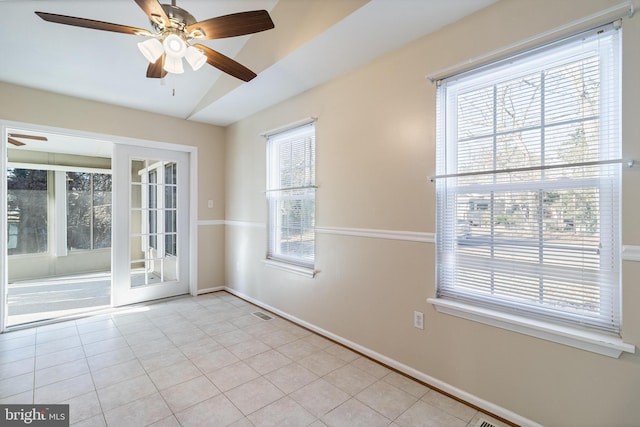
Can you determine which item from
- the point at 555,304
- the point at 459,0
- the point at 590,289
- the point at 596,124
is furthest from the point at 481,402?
the point at 459,0

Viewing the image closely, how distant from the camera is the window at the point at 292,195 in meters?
3.17

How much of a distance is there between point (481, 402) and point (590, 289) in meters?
0.94

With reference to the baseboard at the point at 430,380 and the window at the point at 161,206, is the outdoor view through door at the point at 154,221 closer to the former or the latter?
the window at the point at 161,206

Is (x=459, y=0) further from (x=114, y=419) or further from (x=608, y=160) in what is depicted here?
(x=114, y=419)

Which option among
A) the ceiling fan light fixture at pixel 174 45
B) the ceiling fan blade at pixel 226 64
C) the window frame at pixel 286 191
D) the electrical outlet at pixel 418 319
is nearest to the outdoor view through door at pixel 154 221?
the window frame at pixel 286 191

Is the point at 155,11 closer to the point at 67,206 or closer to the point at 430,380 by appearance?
the point at 430,380

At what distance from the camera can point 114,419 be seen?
5.87ft

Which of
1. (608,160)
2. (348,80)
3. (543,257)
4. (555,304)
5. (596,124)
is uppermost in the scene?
(348,80)

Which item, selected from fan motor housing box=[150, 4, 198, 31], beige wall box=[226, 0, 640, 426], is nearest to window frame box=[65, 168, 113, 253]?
beige wall box=[226, 0, 640, 426]

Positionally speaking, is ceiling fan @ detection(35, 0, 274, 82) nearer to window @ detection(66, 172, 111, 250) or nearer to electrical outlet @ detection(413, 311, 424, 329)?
electrical outlet @ detection(413, 311, 424, 329)

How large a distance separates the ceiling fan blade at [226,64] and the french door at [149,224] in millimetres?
2508

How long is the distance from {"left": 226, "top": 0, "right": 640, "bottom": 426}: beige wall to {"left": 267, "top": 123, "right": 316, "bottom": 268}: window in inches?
7.3

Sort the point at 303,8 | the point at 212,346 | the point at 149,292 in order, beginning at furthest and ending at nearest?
the point at 149,292
the point at 212,346
the point at 303,8

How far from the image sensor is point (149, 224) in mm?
4098
